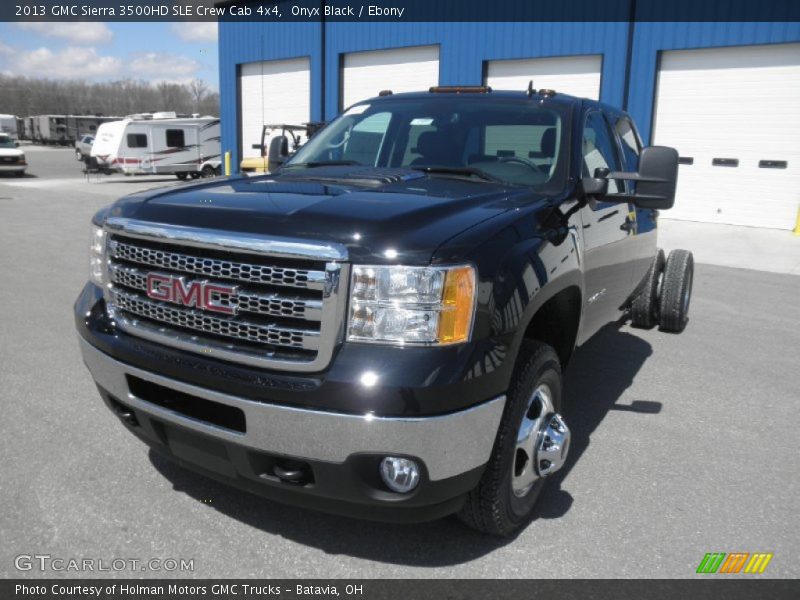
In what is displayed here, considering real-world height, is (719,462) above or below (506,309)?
below

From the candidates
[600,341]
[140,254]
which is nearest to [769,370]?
[600,341]

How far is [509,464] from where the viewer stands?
8.44 feet

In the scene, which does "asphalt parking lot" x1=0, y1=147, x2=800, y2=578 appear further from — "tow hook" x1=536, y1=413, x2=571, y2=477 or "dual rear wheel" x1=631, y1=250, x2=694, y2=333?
"dual rear wheel" x1=631, y1=250, x2=694, y2=333

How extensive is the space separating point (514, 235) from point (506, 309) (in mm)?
316

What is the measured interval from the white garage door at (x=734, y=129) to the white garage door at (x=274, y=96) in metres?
11.2

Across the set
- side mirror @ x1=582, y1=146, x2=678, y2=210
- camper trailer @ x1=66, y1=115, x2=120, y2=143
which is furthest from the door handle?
camper trailer @ x1=66, y1=115, x2=120, y2=143

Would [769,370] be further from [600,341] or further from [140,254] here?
[140,254]

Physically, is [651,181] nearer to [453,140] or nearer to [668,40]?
[453,140]

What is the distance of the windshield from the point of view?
11.3 feet

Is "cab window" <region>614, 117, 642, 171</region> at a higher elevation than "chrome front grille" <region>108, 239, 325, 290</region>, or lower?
higher

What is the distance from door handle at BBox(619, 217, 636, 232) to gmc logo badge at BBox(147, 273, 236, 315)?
248cm

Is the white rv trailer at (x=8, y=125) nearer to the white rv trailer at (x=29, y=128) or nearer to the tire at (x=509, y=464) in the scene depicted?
the white rv trailer at (x=29, y=128)

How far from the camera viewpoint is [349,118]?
428 cm

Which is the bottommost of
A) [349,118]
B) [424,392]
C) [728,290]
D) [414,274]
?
[728,290]
